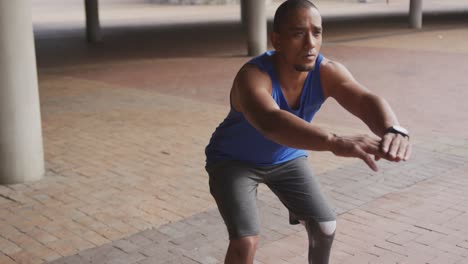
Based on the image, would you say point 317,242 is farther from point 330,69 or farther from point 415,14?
point 415,14

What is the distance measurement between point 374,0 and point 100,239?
4101 cm

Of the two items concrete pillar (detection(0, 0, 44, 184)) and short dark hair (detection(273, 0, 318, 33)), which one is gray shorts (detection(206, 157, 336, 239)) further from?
concrete pillar (detection(0, 0, 44, 184))

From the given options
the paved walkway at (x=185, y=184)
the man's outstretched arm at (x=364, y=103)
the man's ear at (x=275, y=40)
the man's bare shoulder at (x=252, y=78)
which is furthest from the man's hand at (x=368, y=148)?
the paved walkway at (x=185, y=184)

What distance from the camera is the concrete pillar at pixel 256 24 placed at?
15.1m

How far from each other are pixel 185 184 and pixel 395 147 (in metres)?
3.71

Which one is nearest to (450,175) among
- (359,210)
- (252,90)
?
(359,210)

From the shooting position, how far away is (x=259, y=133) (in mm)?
2998

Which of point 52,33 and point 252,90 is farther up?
point 252,90

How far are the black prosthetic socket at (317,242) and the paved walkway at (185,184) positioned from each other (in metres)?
1.02

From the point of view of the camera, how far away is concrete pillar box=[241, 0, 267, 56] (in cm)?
1510

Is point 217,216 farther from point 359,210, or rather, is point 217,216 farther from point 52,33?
point 52,33

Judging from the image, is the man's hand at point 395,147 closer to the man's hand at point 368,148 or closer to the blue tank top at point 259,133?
the man's hand at point 368,148

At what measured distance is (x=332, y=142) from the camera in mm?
2438

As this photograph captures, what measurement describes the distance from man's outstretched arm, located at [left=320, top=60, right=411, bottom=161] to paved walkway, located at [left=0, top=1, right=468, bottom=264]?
162cm
